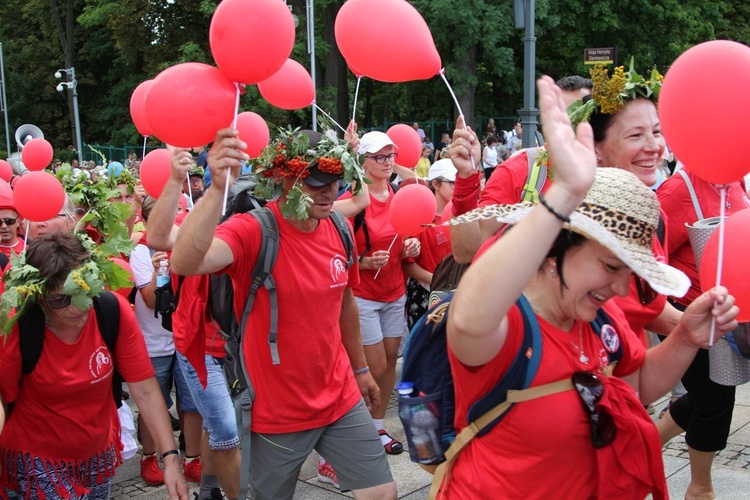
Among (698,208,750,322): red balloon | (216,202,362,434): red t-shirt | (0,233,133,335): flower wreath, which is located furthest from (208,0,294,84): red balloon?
(698,208,750,322): red balloon

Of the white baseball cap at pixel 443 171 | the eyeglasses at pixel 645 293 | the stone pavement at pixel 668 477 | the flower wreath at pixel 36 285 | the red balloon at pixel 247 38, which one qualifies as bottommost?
the stone pavement at pixel 668 477

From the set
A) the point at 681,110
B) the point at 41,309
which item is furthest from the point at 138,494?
the point at 681,110

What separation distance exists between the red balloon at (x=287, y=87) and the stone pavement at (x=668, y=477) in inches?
99.7

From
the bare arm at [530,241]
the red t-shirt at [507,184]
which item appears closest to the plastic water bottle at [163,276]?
the red t-shirt at [507,184]

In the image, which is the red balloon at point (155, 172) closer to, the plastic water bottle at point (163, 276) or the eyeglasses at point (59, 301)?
the plastic water bottle at point (163, 276)

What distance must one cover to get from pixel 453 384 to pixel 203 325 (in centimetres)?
217

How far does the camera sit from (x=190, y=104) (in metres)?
3.25

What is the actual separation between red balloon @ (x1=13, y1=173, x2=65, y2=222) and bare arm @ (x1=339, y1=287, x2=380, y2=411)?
2.32 metres

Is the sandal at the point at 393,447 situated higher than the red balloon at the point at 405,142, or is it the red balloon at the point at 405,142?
the red balloon at the point at 405,142

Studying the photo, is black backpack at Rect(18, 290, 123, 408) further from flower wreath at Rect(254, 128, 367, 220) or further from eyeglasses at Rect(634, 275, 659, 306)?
eyeglasses at Rect(634, 275, 659, 306)

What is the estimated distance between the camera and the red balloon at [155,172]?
5453 mm

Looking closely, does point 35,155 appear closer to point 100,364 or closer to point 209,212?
point 100,364

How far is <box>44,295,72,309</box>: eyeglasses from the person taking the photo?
372 cm

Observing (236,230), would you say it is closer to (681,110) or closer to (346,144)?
(346,144)
